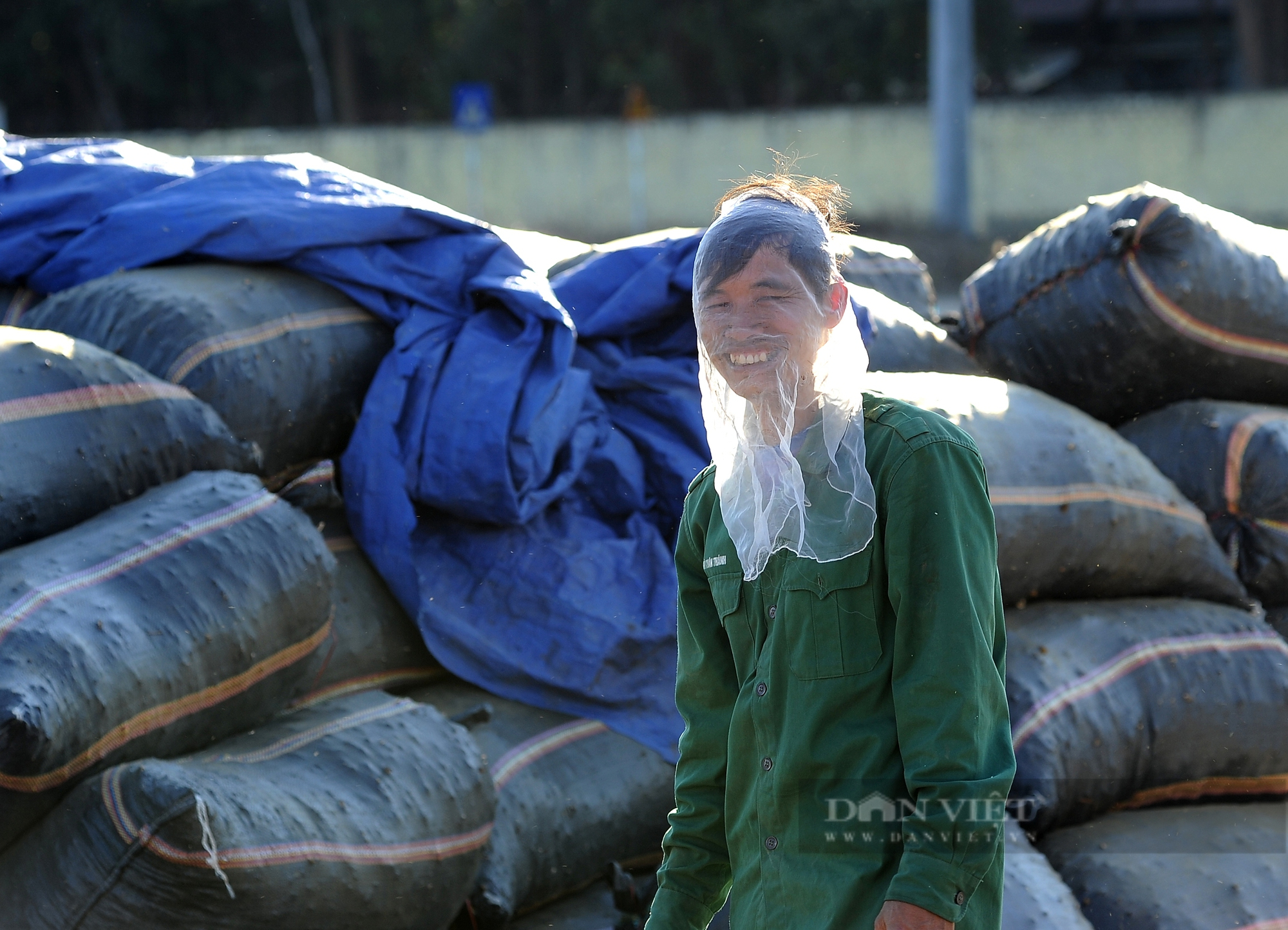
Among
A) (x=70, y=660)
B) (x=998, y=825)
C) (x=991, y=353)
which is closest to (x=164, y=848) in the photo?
(x=70, y=660)

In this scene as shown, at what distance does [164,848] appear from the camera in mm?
2135

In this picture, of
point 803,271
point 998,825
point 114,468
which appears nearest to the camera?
point 998,825

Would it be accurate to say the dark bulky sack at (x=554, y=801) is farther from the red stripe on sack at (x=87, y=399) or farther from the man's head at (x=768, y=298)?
the man's head at (x=768, y=298)

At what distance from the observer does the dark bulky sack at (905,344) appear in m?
3.49

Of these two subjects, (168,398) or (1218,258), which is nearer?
(168,398)

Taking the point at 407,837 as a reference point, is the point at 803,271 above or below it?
above

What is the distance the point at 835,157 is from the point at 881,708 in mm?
19199

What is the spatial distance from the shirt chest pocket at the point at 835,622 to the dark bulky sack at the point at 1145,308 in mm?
1993

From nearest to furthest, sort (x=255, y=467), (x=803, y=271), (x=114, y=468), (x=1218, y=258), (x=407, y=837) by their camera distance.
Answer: (x=803, y=271), (x=407, y=837), (x=114, y=468), (x=255, y=467), (x=1218, y=258)

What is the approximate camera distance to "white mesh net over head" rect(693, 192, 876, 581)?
1606 millimetres

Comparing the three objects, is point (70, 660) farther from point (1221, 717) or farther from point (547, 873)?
point (1221, 717)

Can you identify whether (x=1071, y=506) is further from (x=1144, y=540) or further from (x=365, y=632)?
(x=365, y=632)

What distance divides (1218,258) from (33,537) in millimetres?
2610

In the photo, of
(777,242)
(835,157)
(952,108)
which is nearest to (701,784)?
(777,242)
